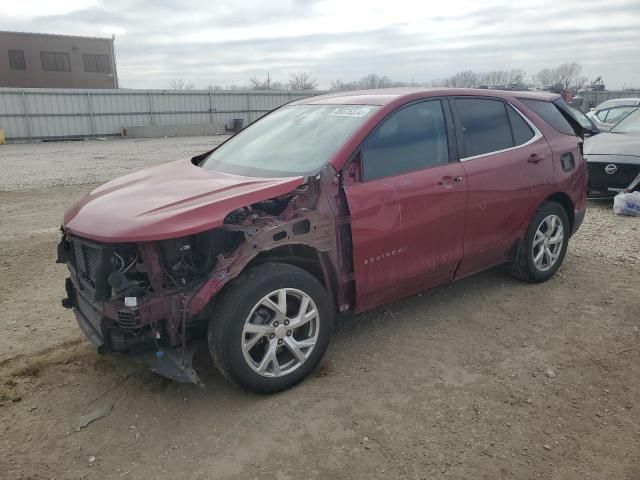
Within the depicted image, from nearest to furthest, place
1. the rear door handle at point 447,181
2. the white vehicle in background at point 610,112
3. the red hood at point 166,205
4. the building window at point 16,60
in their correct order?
the red hood at point 166,205 < the rear door handle at point 447,181 < the white vehicle in background at point 610,112 < the building window at point 16,60

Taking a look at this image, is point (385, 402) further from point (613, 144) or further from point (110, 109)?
point (110, 109)

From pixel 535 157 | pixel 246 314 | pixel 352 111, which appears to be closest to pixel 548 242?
pixel 535 157

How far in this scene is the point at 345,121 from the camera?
12.0ft

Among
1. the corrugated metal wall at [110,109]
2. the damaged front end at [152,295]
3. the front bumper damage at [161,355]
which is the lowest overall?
the front bumper damage at [161,355]

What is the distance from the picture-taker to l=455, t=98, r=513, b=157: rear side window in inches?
161

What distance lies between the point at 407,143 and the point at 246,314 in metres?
1.74

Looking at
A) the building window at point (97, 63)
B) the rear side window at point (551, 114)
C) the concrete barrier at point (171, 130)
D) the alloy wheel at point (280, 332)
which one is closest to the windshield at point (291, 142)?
the alloy wheel at point (280, 332)

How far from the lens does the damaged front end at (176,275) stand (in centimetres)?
281

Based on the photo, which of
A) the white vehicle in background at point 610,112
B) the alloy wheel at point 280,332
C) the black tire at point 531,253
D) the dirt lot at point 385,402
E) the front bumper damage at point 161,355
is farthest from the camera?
the white vehicle in background at point 610,112

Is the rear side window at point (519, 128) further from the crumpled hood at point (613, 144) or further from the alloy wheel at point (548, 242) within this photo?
the crumpled hood at point (613, 144)

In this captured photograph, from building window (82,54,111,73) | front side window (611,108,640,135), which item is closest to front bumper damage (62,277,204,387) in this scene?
front side window (611,108,640,135)

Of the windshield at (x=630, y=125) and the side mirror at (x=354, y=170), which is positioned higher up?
the windshield at (x=630, y=125)

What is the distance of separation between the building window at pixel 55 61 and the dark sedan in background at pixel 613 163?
141 feet

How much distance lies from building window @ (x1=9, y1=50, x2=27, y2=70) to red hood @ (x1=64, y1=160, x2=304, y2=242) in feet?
145
